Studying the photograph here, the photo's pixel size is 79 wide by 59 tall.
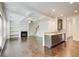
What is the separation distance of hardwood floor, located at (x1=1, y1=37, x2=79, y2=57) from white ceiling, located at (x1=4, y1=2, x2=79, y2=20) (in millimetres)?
554

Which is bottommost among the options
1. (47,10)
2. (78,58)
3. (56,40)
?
(78,58)

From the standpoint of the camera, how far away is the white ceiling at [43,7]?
88.3 inches

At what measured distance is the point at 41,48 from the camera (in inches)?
89.9

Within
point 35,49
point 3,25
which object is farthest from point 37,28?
point 3,25

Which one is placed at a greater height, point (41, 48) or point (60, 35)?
point (60, 35)

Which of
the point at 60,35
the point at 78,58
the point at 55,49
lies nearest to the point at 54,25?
the point at 60,35

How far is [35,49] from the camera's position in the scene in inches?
89.7

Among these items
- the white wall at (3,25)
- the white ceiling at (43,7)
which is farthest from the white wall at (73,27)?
the white wall at (3,25)

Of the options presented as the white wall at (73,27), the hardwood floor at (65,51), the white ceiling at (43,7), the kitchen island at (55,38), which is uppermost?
the white ceiling at (43,7)

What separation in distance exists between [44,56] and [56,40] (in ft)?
1.40

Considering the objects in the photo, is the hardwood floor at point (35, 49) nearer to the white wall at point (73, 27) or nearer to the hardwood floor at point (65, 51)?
the hardwood floor at point (65, 51)

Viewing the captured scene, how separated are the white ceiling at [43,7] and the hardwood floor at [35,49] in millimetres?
554

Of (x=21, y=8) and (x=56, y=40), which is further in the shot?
(x=56, y=40)

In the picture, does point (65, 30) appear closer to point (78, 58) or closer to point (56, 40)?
point (56, 40)
